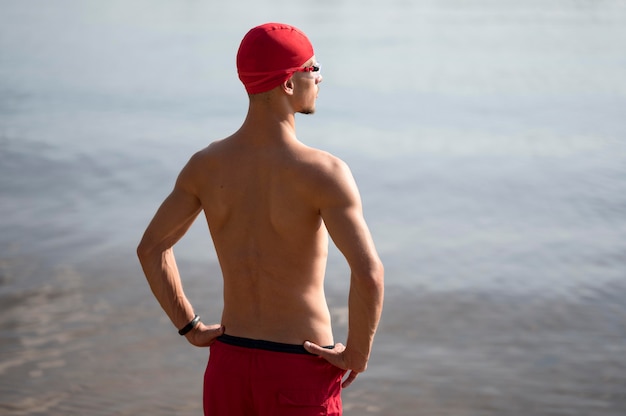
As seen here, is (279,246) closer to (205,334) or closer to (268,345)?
(268,345)

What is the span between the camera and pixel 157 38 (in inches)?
877

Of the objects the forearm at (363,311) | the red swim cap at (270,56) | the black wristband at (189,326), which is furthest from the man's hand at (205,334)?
the red swim cap at (270,56)

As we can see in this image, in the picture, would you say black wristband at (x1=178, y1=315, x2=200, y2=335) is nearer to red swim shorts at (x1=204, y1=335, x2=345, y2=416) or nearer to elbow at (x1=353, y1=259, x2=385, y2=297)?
red swim shorts at (x1=204, y1=335, x2=345, y2=416)

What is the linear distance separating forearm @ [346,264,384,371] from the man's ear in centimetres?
61

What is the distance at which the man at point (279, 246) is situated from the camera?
10.4ft

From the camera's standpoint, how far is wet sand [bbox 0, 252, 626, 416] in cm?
607

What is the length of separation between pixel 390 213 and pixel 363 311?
6.54 meters

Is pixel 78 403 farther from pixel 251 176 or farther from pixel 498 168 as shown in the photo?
pixel 498 168

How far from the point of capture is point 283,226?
322 centimetres

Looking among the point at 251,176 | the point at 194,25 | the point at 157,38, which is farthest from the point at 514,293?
the point at 194,25

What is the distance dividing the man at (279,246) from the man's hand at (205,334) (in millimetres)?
65

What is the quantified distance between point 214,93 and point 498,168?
20.1 feet

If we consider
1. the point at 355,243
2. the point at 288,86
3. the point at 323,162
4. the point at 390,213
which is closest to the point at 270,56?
the point at 288,86

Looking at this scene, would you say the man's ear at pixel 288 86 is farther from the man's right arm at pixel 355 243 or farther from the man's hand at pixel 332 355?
the man's hand at pixel 332 355
